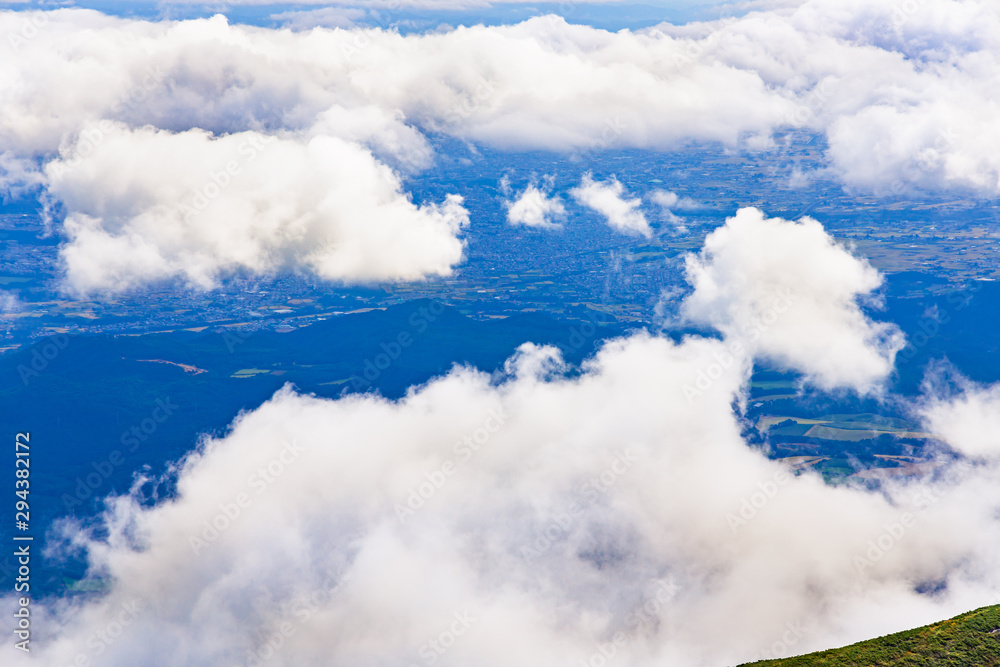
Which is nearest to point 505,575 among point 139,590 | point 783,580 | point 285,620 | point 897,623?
point 285,620

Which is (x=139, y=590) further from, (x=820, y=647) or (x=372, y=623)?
(x=820, y=647)

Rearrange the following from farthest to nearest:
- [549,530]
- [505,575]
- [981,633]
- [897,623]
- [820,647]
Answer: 1. [549,530]
2. [505,575]
3. [897,623]
4. [820,647]
5. [981,633]

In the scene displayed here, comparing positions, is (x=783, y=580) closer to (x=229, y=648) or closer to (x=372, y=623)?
(x=372, y=623)

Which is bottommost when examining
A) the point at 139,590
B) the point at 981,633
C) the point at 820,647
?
the point at 820,647

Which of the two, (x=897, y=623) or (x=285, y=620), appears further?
(x=285, y=620)

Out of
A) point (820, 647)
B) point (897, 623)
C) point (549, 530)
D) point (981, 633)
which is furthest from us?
point (549, 530)

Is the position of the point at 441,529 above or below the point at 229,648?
above
